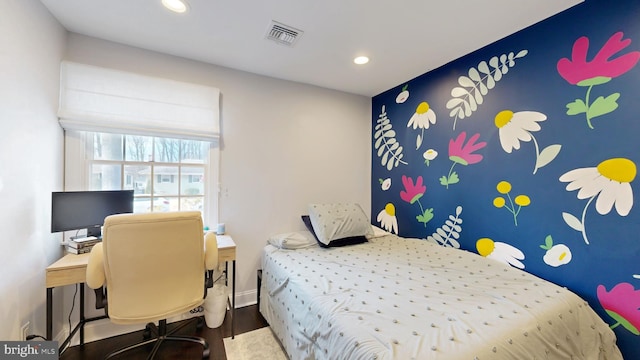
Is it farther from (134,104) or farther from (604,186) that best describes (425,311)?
(134,104)

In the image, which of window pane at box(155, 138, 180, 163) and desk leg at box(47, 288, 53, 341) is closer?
desk leg at box(47, 288, 53, 341)

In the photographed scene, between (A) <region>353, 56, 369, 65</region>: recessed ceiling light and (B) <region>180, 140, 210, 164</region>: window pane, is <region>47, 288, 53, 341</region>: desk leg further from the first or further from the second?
(A) <region>353, 56, 369, 65</region>: recessed ceiling light

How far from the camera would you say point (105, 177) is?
2.09m

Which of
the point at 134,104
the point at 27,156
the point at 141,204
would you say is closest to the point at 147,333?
the point at 141,204

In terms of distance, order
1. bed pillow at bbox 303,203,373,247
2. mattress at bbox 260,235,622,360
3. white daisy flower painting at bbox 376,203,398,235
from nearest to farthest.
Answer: mattress at bbox 260,235,622,360 < bed pillow at bbox 303,203,373,247 < white daisy flower painting at bbox 376,203,398,235

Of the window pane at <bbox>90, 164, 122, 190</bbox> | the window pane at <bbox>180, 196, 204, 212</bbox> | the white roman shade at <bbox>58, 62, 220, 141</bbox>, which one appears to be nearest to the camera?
the white roman shade at <bbox>58, 62, 220, 141</bbox>

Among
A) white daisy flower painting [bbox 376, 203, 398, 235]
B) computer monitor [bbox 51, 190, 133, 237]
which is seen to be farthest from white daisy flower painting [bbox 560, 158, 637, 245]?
computer monitor [bbox 51, 190, 133, 237]

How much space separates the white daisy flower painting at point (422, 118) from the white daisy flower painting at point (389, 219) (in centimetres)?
84

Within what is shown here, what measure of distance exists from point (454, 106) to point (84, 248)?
3.33 meters

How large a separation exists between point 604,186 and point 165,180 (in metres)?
3.36

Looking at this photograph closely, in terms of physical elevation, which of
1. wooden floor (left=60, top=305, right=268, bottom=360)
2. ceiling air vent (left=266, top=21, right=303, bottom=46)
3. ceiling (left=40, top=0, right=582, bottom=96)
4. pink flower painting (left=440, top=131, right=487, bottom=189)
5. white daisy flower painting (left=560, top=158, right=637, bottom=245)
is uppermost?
ceiling (left=40, top=0, right=582, bottom=96)

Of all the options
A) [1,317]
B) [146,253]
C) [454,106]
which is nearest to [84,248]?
[1,317]

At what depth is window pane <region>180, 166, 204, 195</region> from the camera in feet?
7.83

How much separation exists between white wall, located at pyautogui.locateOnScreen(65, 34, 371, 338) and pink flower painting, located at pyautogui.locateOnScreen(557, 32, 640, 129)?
2.04 metres
